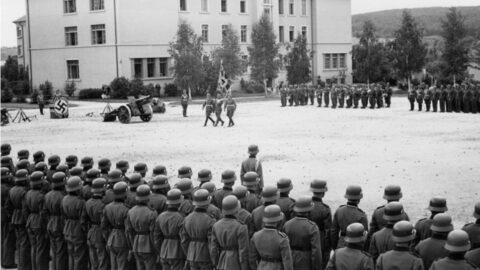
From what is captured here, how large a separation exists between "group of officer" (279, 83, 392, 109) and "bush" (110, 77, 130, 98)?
15969 mm

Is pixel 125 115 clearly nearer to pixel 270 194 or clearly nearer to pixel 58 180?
pixel 58 180

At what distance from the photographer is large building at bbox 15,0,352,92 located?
59094 mm

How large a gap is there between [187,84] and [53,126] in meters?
24.5

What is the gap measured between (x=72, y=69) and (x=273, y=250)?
5739cm

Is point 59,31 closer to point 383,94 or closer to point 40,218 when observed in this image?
point 383,94

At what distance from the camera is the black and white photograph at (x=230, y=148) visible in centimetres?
818

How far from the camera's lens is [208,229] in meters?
8.48

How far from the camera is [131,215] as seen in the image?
9156 mm

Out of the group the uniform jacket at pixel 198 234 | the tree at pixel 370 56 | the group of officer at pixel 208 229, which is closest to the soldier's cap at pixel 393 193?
the group of officer at pixel 208 229

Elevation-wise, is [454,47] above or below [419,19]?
below

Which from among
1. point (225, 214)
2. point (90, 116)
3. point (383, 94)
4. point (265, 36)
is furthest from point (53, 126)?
point (265, 36)

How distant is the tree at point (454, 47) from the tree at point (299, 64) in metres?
14.0

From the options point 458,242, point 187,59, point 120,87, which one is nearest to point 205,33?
point 187,59

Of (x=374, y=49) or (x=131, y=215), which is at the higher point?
(x=374, y=49)
